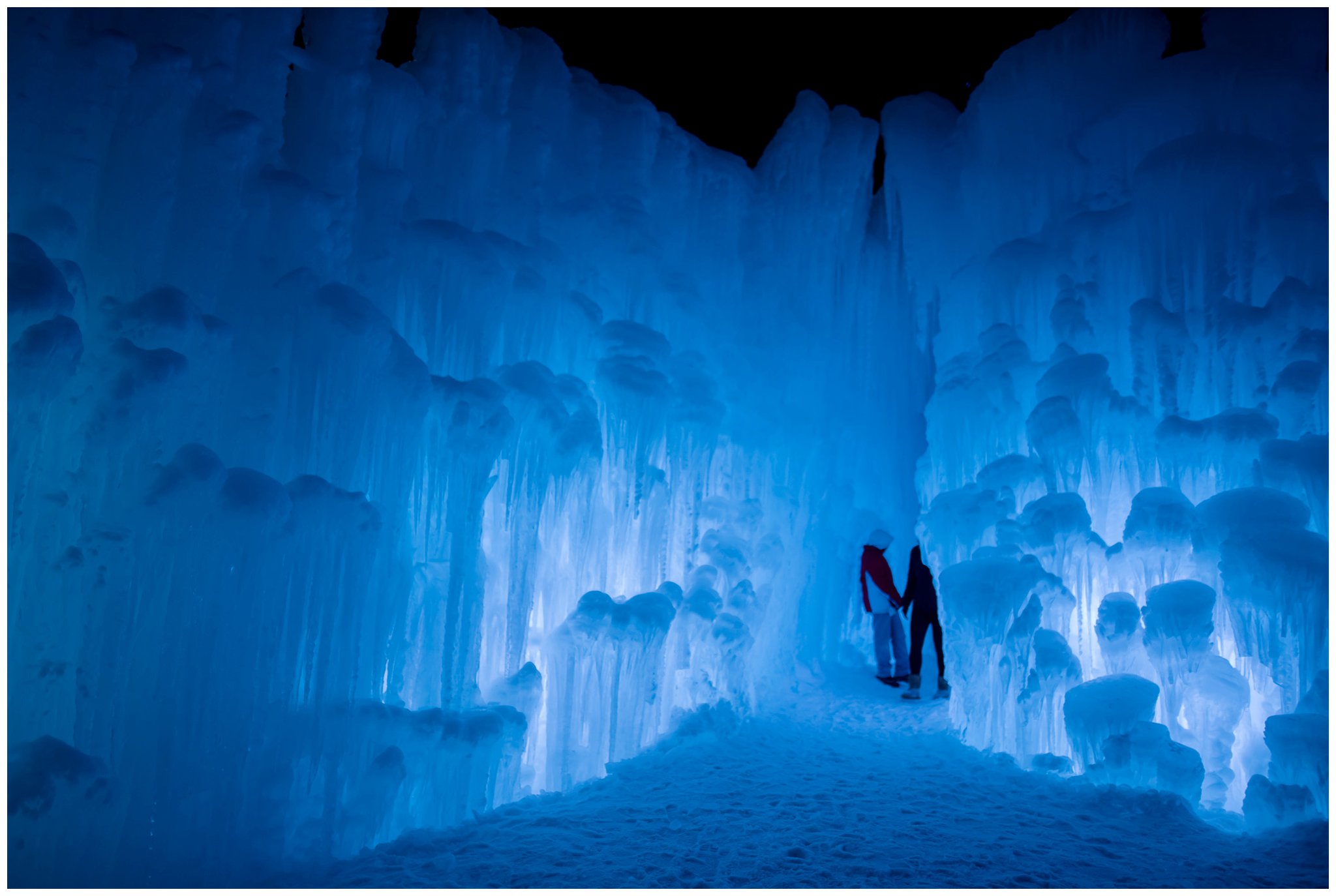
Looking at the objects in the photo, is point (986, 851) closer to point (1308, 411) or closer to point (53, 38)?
point (1308, 411)

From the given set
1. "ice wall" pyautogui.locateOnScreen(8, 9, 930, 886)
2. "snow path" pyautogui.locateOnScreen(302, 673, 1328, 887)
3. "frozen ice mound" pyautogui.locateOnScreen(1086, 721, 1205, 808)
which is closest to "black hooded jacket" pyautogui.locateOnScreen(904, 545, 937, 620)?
"ice wall" pyautogui.locateOnScreen(8, 9, 930, 886)

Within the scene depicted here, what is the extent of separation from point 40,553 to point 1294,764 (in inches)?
291

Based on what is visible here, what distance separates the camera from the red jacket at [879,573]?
9352mm

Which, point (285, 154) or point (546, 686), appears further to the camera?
point (546, 686)

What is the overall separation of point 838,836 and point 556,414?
3617mm

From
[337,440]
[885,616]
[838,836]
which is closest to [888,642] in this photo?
[885,616]

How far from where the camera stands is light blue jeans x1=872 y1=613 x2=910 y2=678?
948 centimetres

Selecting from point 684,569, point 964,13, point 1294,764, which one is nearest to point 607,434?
point 684,569

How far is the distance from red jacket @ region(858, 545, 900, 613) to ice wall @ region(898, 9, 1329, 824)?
49.1 inches

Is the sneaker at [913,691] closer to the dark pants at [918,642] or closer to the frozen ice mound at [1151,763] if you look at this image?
the dark pants at [918,642]

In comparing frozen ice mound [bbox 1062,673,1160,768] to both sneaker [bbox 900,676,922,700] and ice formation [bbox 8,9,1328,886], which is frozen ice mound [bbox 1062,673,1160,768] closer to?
ice formation [bbox 8,9,1328,886]

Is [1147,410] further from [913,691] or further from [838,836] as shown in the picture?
[838,836]

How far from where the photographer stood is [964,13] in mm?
9445

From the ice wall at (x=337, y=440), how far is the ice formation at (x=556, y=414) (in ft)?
0.08
